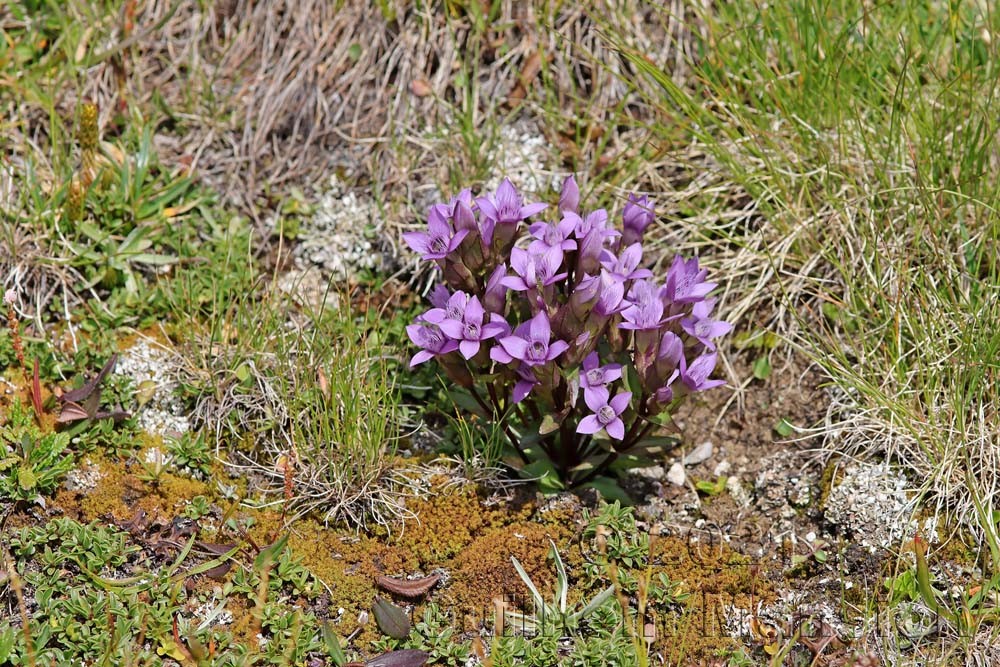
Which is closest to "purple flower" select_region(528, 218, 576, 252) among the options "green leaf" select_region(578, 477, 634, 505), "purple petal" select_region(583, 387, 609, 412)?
"purple petal" select_region(583, 387, 609, 412)

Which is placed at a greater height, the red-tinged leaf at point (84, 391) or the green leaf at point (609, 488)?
the red-tinged leaf at point (84, 391)

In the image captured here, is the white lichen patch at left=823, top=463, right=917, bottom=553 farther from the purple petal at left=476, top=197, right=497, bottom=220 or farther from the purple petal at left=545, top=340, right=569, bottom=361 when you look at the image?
the purple petal at left=476, top=197, right=497, bottom=220

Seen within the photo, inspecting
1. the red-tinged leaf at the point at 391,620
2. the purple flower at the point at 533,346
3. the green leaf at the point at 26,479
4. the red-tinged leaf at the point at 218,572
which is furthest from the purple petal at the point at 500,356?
the green leaf at the point at 26,479

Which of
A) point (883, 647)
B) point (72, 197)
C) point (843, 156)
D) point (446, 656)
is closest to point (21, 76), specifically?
point (72, 197)

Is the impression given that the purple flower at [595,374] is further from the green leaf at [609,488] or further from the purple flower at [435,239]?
the purple flower at [435,239]

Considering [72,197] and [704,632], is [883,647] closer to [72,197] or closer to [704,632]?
[704,632]
